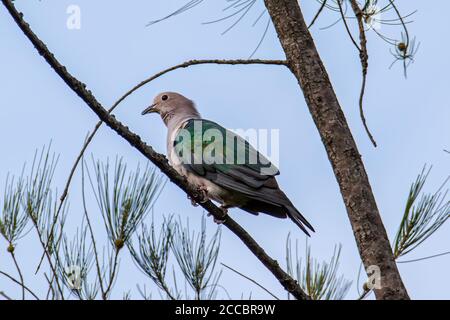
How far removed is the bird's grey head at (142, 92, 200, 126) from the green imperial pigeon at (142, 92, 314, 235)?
0.54 meters

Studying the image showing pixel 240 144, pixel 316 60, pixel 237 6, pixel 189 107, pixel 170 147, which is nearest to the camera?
pixel 316 60

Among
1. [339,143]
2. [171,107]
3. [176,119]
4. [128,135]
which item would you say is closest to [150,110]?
[171,107]

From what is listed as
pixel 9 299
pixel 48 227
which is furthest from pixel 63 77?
pixel 9 299

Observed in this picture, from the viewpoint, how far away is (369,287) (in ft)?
9.40

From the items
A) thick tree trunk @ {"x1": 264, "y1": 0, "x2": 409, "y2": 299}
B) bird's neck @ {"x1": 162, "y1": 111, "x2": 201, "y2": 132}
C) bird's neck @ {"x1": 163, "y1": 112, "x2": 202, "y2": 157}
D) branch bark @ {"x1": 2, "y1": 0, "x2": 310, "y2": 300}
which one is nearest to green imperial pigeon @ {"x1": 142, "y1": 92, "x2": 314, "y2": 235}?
bird's neck @ {"x1": 163, "y1": 112, "x2": 202, "y2": 157}

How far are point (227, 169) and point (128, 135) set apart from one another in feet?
5.19

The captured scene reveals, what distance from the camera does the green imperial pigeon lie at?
457 cm

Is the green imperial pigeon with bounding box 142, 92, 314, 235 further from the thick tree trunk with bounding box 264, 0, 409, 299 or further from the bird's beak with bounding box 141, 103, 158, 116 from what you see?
the thick tree trunk with bounding box 264, 0, 409, 299

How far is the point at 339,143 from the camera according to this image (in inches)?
124

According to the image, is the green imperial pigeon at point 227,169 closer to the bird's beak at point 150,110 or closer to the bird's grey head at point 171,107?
the bird's grey head at point 171,107

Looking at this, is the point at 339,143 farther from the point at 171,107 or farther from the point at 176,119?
the point at 171,107

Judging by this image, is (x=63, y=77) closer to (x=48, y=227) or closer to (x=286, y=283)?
(x=48, y=227)

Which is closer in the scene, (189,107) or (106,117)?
(106,117)

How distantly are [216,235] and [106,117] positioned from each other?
0.71 m
